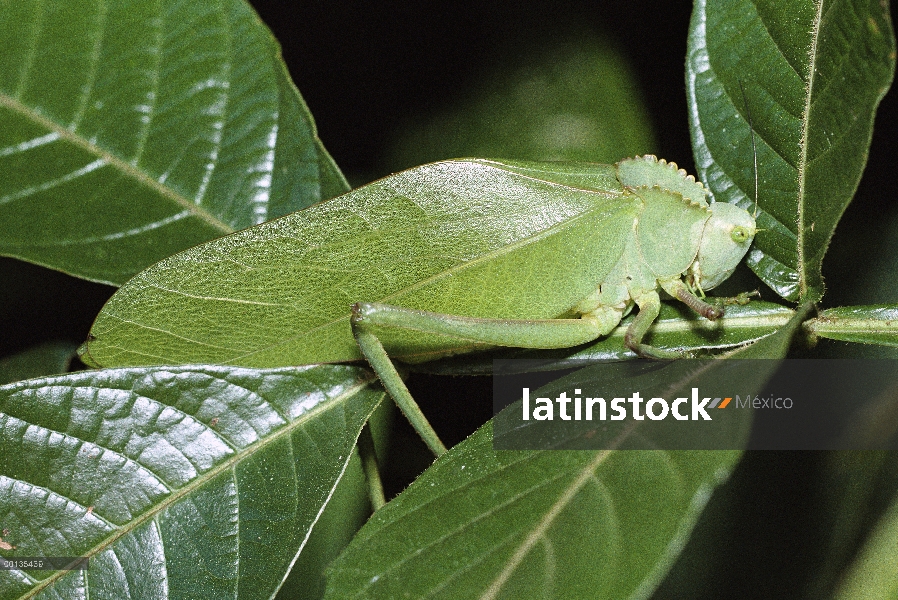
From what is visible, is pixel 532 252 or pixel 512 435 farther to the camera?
pixel 532 252

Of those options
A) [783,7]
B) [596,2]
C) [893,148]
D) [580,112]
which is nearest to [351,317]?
[580,112]

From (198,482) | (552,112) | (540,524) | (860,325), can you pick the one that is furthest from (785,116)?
(198,482)

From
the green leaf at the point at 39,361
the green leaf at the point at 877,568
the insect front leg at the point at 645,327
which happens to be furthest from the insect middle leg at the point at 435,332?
the green leaf at the point at 39,361

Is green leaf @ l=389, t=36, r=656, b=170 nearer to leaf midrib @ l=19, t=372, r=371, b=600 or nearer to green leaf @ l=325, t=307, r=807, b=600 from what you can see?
leaf midrib @ l=19, t=372, r=371, b=600

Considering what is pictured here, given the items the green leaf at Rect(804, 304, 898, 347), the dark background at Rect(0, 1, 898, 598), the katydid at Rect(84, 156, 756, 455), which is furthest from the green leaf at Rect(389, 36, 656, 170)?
the green leaf at Rect(804, 304, 898, 347)

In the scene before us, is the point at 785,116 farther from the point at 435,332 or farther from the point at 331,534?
the point at 331,534

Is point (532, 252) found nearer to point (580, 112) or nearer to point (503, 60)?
point (580, 112)
